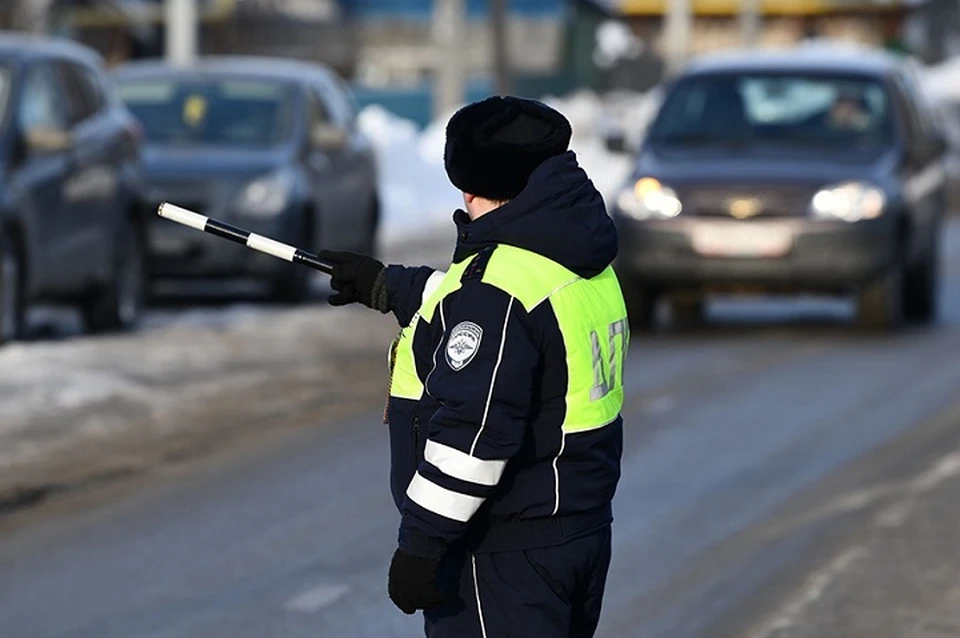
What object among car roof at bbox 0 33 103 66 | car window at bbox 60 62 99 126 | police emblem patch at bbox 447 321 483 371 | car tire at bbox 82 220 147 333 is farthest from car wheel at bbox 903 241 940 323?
police emblem patch at bbox 447 321 483 371

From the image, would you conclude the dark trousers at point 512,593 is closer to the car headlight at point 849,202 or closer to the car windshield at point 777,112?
the car headlight at point 849,202

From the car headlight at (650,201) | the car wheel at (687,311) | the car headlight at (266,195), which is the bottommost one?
the car wheel at (687,311)

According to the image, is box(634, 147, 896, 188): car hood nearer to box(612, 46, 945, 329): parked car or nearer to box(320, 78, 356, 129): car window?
box(612, 46, 945, 329): parked car

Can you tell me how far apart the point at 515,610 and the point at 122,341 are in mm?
9479

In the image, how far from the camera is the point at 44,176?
13.3 m

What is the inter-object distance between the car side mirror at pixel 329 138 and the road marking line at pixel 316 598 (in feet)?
31.8

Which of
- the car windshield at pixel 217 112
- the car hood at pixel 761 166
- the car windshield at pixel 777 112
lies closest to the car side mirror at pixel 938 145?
the car windshield at pixel 777 112

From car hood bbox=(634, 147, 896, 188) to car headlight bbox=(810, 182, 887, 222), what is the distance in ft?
0.20

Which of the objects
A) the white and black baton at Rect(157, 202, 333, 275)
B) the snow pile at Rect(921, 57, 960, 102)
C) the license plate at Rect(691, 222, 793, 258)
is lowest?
the snow pile at Rect(921, 57, 960, 102)

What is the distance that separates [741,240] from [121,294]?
367cm

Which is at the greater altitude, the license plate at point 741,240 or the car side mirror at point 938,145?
the car side mirror at point 938,145

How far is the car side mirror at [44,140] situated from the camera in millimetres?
13078

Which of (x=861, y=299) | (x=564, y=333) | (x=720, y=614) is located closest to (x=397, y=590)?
(x=564, y=333)

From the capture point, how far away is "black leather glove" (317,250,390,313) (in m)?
4.71
